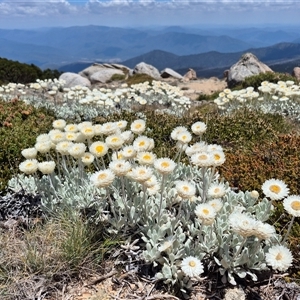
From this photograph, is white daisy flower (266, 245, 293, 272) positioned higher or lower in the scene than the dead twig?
higher

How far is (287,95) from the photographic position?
9961 mm

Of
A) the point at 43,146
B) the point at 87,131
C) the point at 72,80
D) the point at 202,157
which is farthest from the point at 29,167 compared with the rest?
the point at 72,80

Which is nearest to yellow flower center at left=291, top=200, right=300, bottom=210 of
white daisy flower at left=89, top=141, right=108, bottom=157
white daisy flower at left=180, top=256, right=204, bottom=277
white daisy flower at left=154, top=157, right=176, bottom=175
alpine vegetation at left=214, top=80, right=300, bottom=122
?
white daisy flower at left=180, top=256, right=204, bottom=277

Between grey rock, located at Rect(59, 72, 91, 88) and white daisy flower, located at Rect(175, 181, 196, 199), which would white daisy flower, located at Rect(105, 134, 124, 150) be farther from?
grey rock, located at Rect(59, 72, 91, 88)

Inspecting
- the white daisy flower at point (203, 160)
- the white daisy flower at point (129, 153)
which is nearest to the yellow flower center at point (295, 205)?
the white daisy flower at point (203, 160)

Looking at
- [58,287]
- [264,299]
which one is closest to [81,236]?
[58,287]

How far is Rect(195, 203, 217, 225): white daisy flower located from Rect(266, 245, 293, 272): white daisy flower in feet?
1.53

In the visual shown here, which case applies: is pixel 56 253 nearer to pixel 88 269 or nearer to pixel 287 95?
pixel 88 269

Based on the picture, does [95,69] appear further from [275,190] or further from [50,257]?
[275,190]

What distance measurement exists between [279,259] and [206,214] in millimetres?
581

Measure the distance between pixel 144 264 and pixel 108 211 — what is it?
2.15 feet

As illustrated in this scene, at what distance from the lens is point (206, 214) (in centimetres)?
270

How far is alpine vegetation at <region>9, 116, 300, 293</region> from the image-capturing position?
279 centimetres

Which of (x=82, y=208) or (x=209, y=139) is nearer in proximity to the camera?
(x=82, y=208)
